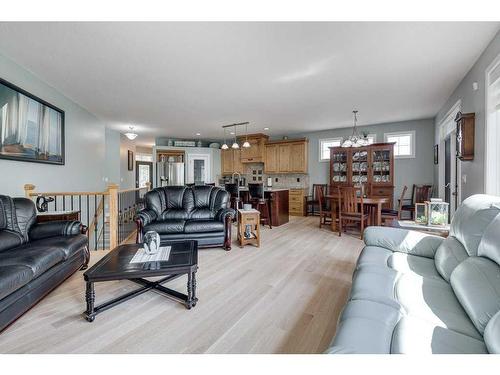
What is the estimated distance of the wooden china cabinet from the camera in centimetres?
599

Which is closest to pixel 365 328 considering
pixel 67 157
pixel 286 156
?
pixel 67 157

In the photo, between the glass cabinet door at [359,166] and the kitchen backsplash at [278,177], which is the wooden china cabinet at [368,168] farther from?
the kitchen backsplash at [278,177]

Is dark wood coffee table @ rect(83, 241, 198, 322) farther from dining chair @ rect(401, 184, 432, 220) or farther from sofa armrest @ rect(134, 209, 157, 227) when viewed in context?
dining chair @ rect(401, 184, 432, 220)

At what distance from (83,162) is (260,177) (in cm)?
521

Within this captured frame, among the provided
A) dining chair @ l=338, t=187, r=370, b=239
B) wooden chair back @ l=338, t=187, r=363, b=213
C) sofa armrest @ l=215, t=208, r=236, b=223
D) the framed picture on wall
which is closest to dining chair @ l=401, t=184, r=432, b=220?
dining chair @ l=338, t=187, r=370, b=239

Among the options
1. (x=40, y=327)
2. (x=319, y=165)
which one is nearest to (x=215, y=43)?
(x=40, y=327)

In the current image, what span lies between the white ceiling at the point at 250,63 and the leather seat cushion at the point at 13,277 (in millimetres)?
2180

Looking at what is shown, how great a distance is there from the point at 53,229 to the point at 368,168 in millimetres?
6506

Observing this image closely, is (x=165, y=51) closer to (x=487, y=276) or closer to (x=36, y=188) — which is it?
(x=36, y=188)

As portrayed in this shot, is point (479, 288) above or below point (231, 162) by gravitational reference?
below

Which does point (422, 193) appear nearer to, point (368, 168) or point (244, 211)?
point (368, 168)

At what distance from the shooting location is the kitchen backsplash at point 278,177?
7.61 m

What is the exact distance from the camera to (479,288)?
1159 millimetres
